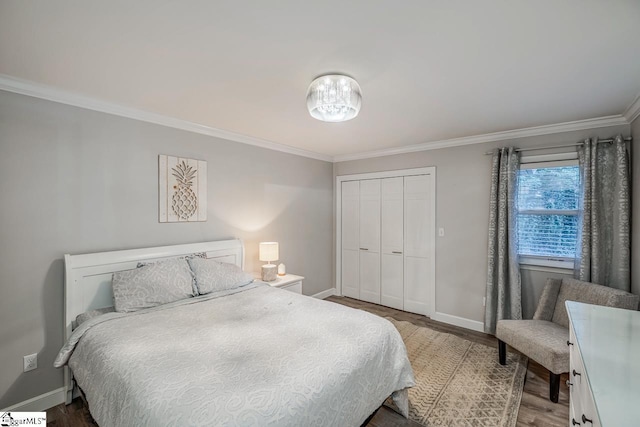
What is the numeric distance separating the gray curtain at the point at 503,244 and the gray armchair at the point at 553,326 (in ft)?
1.13

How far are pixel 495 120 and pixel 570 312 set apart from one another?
1932 millimetres

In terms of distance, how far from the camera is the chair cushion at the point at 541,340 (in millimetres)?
2152

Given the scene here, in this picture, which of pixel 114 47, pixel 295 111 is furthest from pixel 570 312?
pixel 114 47

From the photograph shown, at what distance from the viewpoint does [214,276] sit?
271 centimetres

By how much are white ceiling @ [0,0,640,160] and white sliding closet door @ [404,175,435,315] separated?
1.48 metres

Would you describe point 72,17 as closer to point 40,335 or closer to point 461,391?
point 40,335

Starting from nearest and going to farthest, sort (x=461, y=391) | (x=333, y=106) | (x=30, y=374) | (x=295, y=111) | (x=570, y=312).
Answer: (x=570, y=312) < (x=333, y=106) < (x=30, y=374) < (x=461, y=391) < (x=295, y=111)

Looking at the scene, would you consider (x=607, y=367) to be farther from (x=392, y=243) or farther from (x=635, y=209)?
(x=392, y=243)

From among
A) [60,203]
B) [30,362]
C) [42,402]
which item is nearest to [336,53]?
[60,203]

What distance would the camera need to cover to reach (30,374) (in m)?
2.16

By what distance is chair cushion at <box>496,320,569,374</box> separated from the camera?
2152 mm

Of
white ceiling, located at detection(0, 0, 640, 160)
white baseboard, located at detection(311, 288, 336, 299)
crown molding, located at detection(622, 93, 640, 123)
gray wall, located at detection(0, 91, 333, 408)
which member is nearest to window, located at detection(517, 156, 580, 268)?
crown molding, located at detection(622, 93, 640, 123)

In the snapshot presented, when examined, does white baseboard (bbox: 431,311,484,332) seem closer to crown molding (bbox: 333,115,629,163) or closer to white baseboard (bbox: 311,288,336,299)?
white baseboard (bbox: 311,288,336,299)

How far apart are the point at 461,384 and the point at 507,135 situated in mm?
2677
